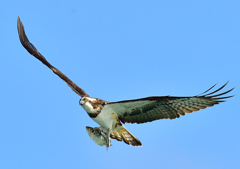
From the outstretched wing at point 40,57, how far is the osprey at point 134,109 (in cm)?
21

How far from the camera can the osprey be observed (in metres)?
10.4

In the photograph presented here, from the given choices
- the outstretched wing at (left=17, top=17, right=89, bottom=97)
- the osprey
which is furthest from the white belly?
the outstretched wing at (left=17, top=17, right=89, bottom=97)

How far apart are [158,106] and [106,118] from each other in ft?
4.76

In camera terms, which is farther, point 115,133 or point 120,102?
point 115,133

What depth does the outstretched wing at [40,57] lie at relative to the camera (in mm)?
12577

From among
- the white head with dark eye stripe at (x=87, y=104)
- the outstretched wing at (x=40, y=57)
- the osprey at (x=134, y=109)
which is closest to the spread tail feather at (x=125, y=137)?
the osprey at (x=134, y=109)

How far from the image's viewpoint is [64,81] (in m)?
12.8

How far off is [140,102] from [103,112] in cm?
107

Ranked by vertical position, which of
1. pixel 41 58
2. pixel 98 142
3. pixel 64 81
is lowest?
pixel 98 142

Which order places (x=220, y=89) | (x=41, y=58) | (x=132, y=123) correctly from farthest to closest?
(x=41, y=58) → (x=132, y=123) → (x=220, y=89)

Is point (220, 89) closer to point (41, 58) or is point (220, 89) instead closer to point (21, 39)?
point (41, 58)

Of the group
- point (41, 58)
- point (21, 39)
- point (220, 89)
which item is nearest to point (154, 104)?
point (220, 89)

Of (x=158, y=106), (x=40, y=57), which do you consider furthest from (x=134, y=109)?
(x=40, y=57)

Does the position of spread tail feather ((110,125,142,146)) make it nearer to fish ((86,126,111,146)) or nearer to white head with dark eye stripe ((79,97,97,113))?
fish ((86,126,111,146))
